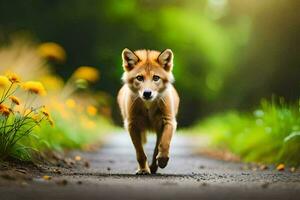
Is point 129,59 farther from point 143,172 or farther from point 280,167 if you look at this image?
point 280,167

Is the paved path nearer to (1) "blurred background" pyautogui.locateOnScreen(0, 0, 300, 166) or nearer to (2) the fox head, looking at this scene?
(2) the fox head

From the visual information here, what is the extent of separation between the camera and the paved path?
7547mm

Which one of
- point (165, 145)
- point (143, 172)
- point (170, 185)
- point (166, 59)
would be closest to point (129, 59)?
point (166, 59)

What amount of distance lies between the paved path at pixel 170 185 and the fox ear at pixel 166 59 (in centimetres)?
148

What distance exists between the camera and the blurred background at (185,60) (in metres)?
15.2

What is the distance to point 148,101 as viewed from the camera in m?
10.9

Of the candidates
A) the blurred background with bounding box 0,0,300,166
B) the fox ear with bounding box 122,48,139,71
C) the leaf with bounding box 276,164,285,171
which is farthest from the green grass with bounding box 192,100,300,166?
the fox ear with bounding box 122,48,139,71

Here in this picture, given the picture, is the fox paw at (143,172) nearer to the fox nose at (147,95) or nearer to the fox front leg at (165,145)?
the fox front leg at (165,145)

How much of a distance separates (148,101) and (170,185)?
8.27 ft

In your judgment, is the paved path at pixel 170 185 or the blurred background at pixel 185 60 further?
the blurred background at pixel 185 60

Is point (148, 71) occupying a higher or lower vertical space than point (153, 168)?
higher

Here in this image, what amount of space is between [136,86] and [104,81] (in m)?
22.0

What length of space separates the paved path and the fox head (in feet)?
3.89

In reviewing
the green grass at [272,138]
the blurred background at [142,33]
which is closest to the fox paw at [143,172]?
the green grass at [272,138]
